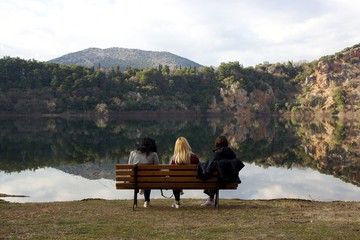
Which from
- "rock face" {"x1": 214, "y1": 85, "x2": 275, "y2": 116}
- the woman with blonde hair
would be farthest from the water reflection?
"rock face" {"x1": 214, "y1": 85, "x2": 275, "y2": 116}

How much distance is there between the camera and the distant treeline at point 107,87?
4818 inches

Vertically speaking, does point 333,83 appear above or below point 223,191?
above

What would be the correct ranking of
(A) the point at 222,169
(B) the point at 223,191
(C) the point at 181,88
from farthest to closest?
1. (C) the point at 181,88
2. (B) the point at 223,191
3. (A) the point at 222,169

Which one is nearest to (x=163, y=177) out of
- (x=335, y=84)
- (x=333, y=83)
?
(x=335, y=84)

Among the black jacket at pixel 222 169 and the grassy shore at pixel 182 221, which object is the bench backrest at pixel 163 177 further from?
the grassy shore at pixel 182 221

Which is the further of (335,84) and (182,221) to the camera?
(335,84)

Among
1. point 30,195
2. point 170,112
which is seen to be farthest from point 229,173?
point 170,112

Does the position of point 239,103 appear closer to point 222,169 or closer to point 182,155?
point 182,155

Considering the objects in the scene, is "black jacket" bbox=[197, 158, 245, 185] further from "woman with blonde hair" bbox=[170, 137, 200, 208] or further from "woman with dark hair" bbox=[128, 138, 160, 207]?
"woman with dark hair" bbox=[128, 138, 160, 207]

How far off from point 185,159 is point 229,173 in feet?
3.53

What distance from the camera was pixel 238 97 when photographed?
6531 inches

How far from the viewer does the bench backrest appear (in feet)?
29.9

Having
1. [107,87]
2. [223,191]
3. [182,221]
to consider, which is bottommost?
[223,191]

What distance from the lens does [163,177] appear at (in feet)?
29.8
